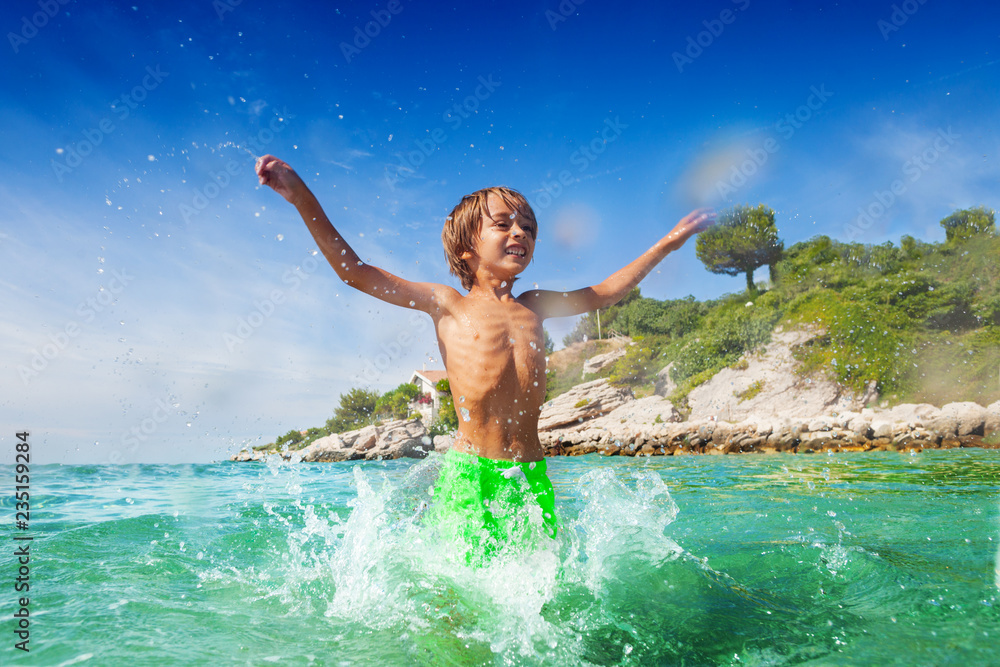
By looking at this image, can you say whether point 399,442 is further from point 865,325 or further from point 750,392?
point 865,325

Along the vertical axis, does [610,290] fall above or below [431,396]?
below

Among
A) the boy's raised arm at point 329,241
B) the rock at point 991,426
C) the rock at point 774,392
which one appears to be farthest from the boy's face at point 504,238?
the rock at point 774,392

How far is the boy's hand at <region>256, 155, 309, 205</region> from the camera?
8.27 ft

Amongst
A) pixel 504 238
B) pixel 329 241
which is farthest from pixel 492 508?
pixel 329 241

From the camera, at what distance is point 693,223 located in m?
3.40

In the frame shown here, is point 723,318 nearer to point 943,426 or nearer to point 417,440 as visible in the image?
point 943,426

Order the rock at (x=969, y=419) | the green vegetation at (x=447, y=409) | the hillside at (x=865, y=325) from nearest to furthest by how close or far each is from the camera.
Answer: the green vegetation at (x=447, y=409)
the rock at (x=969, y=419)
the hillside at (x=865, y=325)

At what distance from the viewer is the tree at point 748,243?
121ft


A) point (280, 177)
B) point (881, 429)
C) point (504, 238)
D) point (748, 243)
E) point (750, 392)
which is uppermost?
point (748, 243)

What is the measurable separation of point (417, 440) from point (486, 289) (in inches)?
995

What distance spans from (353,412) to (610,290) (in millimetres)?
33714

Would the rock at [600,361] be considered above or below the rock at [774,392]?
above

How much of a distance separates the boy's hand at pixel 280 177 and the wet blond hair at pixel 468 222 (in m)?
0.87

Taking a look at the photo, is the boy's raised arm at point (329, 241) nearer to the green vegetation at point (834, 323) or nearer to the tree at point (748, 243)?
the green vegetation at point (834, 323)
